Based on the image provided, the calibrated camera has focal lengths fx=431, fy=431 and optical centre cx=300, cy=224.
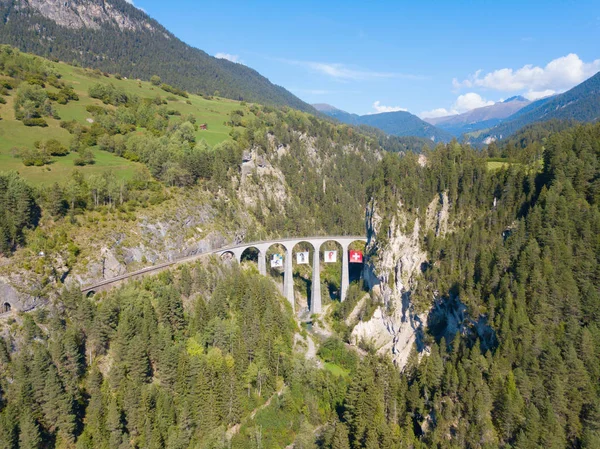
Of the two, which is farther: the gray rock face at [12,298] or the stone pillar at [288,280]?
the stone pillar at [288,280]

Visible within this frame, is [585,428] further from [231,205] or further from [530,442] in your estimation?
[231,205]

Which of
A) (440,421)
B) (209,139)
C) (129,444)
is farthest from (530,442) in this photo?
(209,139)

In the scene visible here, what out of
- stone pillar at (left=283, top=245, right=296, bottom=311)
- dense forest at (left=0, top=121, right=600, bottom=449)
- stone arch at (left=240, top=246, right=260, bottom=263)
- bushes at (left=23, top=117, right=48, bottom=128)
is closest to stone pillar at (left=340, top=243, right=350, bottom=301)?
stone pillar at (left=283, top=245, right=296, bottom=311)

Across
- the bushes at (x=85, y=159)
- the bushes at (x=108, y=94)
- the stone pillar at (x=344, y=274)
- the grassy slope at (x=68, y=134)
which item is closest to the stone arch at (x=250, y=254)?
the stone pillar at (x=344, y=274)

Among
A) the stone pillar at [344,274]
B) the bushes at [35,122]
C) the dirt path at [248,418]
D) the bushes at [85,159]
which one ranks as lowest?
the dirt path at [248,418]

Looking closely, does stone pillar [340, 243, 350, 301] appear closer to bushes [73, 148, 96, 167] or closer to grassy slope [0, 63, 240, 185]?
grassy slope [0, 63, 240, 185]

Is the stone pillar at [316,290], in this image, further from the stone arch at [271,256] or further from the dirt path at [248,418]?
the dirt path at [248,418]
